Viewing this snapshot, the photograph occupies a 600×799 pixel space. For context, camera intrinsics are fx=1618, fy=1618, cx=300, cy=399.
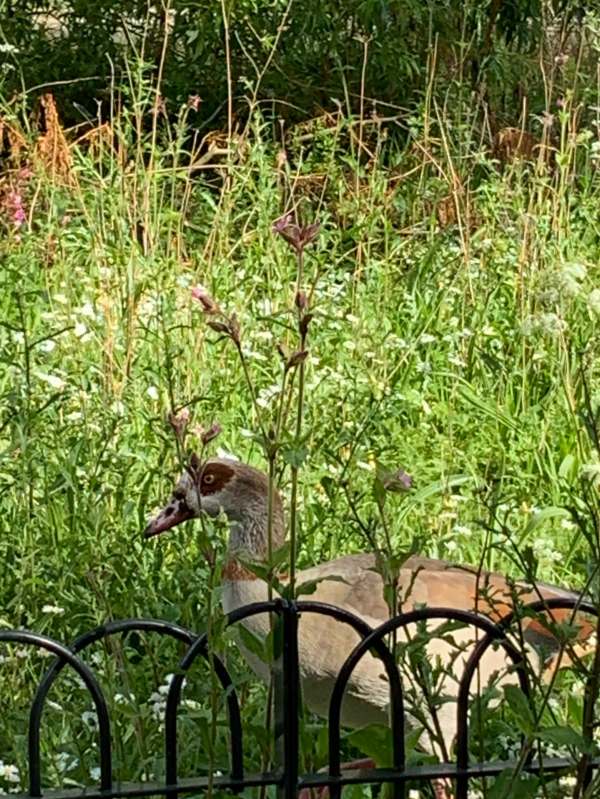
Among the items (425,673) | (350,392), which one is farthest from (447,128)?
(425,673)

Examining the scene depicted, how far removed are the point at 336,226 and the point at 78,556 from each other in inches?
123

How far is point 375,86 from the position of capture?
8.64m

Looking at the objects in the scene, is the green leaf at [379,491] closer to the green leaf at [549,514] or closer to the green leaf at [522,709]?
the green leaf at [522,709]

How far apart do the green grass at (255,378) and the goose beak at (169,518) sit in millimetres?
114

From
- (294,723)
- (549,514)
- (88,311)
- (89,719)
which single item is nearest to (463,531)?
(549,514)

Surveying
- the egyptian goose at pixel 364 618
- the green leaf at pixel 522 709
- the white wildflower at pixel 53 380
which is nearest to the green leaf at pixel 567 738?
the green leaf at pixel 522 709

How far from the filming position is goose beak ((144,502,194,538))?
139 inches

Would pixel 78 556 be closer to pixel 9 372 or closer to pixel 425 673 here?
pixel 9 372

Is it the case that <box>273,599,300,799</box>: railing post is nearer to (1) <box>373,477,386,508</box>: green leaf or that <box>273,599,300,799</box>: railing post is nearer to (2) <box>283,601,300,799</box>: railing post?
(2) <box>283,601,300,799</box>: railing post

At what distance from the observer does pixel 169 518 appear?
3539 mm

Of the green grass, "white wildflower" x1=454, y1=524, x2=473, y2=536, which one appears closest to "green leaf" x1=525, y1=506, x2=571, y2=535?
the green grass

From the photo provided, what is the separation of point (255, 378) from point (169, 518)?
1.60 m

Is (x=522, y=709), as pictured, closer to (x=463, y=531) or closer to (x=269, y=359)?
(x=463, y=531)

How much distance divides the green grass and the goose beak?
0.37 feet
